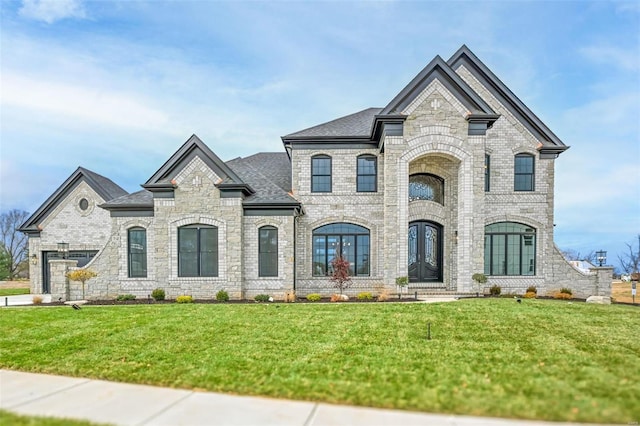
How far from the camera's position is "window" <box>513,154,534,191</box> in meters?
17.7

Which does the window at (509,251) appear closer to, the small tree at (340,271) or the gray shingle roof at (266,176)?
the small tree at (340,271)

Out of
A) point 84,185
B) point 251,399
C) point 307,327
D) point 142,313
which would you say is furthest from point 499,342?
point 84,185

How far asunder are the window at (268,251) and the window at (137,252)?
531 cm

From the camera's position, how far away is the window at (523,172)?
17734mm

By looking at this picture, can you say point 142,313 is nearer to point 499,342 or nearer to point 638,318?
point 499,342

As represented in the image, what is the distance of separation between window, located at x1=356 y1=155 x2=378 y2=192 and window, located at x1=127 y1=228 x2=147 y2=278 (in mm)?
10307

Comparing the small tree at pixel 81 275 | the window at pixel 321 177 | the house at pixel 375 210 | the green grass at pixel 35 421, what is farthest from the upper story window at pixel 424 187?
the green grass at pixel 35 421

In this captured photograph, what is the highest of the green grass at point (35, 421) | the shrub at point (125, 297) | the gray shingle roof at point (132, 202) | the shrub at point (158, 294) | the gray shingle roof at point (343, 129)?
the gray shingle roof at point (343, 129)

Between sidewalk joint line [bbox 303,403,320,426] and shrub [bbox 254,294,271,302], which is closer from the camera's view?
sidewalk joint line [bbox 303,403,320,426]

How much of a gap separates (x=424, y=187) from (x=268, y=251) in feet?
26.9

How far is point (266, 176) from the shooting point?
19578mm

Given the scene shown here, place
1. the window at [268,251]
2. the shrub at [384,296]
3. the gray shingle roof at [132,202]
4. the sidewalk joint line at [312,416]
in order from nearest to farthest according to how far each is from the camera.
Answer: the sidewalk joint line at [312,416] → the shrub at [384,296] → the window at [268,251] → the gray shingle roof at [132,202]

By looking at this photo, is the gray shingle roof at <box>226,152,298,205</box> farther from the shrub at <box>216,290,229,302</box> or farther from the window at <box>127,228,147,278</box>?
the window at <box>127,228,147,278</box>

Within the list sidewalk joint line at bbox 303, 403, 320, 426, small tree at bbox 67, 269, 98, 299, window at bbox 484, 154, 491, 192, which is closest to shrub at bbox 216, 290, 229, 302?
small tree at bbox 67, 269, 98, 299
